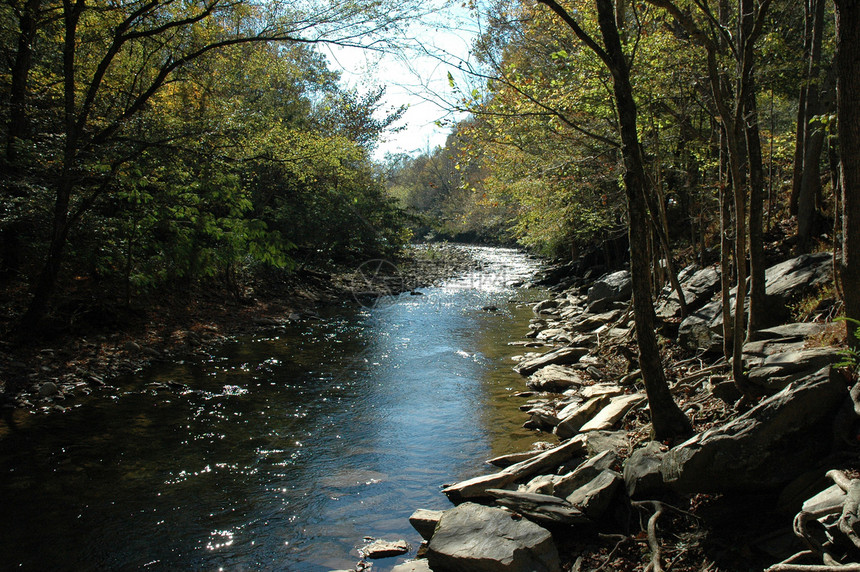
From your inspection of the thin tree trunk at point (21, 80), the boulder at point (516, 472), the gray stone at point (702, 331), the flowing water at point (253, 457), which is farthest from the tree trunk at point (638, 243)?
the thin tree trunk at point (21, 80)

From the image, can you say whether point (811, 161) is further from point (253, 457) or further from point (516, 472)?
point (253, 457)

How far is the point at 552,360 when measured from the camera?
9555 millimetres

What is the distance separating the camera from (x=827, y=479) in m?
3.32

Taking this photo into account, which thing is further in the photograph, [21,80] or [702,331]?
[21,80]

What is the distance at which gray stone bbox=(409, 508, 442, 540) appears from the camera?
4.48m

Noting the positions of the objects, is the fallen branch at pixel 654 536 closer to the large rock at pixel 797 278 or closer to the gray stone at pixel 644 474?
the gray stone at pixel 644 474

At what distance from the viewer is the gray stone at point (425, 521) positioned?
4.48m

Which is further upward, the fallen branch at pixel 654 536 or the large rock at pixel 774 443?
the large rock at pixel 774 443

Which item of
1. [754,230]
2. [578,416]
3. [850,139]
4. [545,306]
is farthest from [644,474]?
[545,306]

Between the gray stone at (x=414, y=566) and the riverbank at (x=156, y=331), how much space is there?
5626 millimetres

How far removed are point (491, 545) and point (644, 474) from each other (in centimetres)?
129

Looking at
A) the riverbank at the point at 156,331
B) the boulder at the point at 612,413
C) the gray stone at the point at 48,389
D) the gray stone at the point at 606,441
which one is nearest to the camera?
the gray stone at the point at 606,441

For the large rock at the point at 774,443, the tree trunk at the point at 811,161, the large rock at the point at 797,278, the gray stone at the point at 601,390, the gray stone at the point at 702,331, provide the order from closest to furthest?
the large rock at the point at 774,443 → the large rock at the point at 797,278 → the gray stone at the point at 702,331 → the gray stone at the point at 601,390 → the tree trunk at the point at 811,161

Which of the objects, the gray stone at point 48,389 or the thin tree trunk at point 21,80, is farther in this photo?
the thin tree trunk at point 21,80
